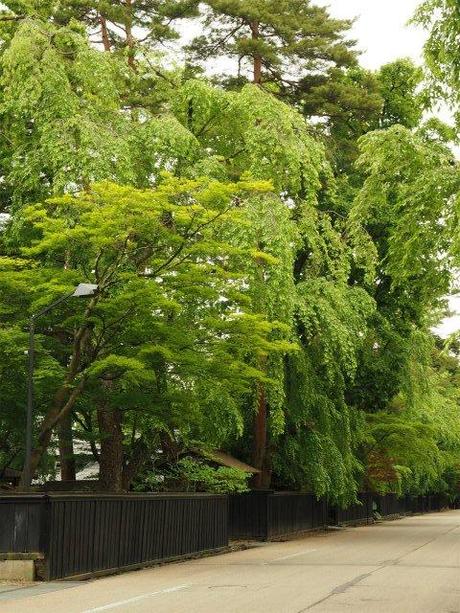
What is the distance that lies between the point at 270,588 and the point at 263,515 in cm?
1602

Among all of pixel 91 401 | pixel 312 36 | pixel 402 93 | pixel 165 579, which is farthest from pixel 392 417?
pixel 165 579

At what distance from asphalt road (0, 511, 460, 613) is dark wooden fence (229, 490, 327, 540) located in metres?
6.89

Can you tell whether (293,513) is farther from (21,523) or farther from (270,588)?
(270,588)

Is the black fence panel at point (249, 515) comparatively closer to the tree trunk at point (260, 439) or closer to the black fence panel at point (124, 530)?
the tree trunk at point (260, 439)

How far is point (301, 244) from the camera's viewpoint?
2722cm

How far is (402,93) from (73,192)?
68.0 ft

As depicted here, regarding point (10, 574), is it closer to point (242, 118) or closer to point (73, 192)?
point (73, 192)

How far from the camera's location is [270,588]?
49.7ft

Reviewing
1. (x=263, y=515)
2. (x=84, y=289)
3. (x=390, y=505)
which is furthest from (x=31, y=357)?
(x=390, y=505)

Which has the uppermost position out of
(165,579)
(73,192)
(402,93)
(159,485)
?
(402,93)

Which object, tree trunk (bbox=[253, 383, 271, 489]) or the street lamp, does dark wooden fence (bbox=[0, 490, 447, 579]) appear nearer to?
tree trunk (bbox=[253, 383, 271, 489])

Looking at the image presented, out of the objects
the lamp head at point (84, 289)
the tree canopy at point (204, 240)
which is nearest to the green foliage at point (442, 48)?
the tree canopy at point (204, 240)

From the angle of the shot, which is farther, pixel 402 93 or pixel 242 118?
pixel 402 93

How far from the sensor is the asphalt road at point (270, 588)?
1251 centimetres
